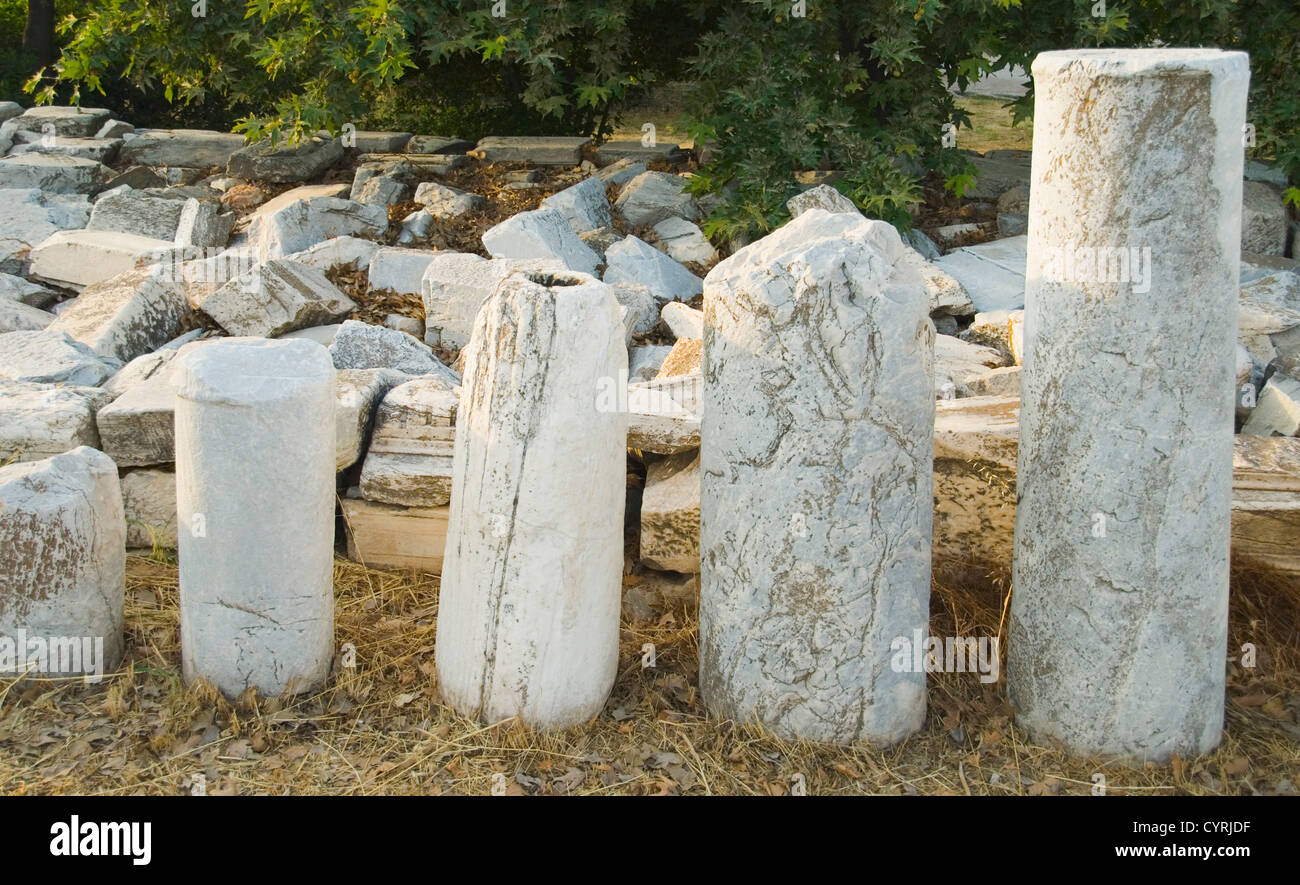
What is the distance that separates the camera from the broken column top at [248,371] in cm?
385

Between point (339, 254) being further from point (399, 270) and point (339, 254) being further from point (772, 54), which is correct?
point (772, 54)

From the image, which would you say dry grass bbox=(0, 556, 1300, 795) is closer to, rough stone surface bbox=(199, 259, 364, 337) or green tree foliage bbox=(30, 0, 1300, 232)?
rough stone surface bbox=(199, 259, 364, 337)

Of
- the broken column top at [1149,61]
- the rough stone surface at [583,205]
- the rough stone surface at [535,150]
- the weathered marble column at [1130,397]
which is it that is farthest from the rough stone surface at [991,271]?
the broken column top at [1149,61]

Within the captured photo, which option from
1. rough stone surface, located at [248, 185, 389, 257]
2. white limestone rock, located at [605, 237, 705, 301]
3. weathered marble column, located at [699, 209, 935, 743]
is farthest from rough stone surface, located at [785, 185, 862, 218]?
weathered marble column, located at [699, 209, 935, 743]

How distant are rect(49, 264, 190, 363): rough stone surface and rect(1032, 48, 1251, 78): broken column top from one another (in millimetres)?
4497

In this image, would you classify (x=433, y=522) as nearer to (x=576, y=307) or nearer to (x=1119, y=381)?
(x=576, y=307)

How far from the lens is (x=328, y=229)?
739 centimetres

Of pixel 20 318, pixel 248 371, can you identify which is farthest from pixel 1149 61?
pixel 20 318

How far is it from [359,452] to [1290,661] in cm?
344

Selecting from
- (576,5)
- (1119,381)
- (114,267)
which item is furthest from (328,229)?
(1119,381)

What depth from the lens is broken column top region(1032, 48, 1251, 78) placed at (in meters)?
3.34

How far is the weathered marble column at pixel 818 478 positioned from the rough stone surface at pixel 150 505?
93.5 inches

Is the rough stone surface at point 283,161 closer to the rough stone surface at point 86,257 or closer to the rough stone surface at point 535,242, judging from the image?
the rough stone surface at point 86,257

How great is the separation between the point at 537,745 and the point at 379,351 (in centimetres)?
235
